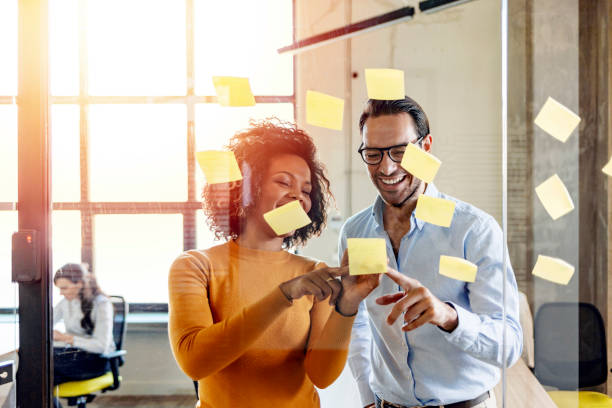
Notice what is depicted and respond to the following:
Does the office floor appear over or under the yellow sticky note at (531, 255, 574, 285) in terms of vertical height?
under

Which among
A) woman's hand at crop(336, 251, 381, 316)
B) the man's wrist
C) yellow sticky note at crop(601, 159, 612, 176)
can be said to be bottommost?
the man's wrist

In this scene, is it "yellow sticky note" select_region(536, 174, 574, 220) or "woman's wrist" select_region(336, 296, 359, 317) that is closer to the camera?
"woman's wrist" select_region(336, 296, 359, 317)

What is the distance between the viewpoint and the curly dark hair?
87cm

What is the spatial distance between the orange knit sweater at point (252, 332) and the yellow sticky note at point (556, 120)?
0.59 meters

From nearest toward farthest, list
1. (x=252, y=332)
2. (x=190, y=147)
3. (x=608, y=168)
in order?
(x=252, y=332) → (x=190, y=147) → (x=608, y=168)

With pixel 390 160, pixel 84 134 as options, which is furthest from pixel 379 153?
pixel 84 134

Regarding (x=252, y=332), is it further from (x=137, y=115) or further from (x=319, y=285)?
(x=137, y=115)

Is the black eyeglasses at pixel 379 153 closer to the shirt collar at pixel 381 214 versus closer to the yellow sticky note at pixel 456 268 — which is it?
the shirt collar at pixel 381 214

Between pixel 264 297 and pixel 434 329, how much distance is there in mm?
333

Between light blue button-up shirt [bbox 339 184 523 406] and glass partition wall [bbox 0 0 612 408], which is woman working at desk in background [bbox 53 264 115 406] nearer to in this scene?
glass partition wall [bbox 0 0 612 408]

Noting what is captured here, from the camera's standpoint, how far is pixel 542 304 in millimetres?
988

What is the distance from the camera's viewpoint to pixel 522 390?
0.95 metres

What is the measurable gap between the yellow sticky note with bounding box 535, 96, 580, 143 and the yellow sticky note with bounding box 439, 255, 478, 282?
0.36 m

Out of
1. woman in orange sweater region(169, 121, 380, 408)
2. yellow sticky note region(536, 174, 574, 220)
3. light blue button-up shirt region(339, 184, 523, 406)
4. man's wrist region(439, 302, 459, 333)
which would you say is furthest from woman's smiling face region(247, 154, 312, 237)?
yellow sticky note region(536, 174, 574, 220)
